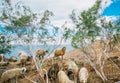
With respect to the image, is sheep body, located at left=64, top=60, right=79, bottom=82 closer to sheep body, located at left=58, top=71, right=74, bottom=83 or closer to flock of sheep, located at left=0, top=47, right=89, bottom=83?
flock of sheep, located at left=0, top=47, right=89, bottom=83

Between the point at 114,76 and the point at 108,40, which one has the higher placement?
the point at 108,40

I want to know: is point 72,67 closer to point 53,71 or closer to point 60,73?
point 53,71

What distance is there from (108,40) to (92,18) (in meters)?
2.14

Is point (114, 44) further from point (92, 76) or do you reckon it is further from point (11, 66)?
point (11, 66)

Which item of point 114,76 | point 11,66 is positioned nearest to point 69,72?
point 114,76

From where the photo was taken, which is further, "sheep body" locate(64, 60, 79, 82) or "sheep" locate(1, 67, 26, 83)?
"sheep" locate(1, 67, 26, 83)

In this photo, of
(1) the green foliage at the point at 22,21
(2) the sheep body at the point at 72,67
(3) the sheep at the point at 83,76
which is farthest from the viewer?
(2) the sheep body at the point at 72,67

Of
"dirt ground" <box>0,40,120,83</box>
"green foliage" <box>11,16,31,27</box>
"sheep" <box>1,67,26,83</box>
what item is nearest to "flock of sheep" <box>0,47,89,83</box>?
"sheep" <box>1,67,26,83</box>

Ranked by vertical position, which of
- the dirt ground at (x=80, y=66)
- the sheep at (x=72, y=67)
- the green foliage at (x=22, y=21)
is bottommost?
the dirt ground at (x=80, y=66)

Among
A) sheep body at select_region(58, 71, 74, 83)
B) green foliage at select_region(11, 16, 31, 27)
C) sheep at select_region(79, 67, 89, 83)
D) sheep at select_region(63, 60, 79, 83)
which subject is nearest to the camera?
sheep body at select_region(58, 71, 74, 83)

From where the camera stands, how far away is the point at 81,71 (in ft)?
89.7

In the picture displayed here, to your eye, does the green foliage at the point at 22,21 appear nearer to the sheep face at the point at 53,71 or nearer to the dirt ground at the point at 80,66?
the dirt ground at the point at 80,66

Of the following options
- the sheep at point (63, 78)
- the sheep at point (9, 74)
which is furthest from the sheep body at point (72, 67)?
the sheep at point (9, 74)

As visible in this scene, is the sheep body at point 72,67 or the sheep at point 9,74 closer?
the sheep body at point 72,67
